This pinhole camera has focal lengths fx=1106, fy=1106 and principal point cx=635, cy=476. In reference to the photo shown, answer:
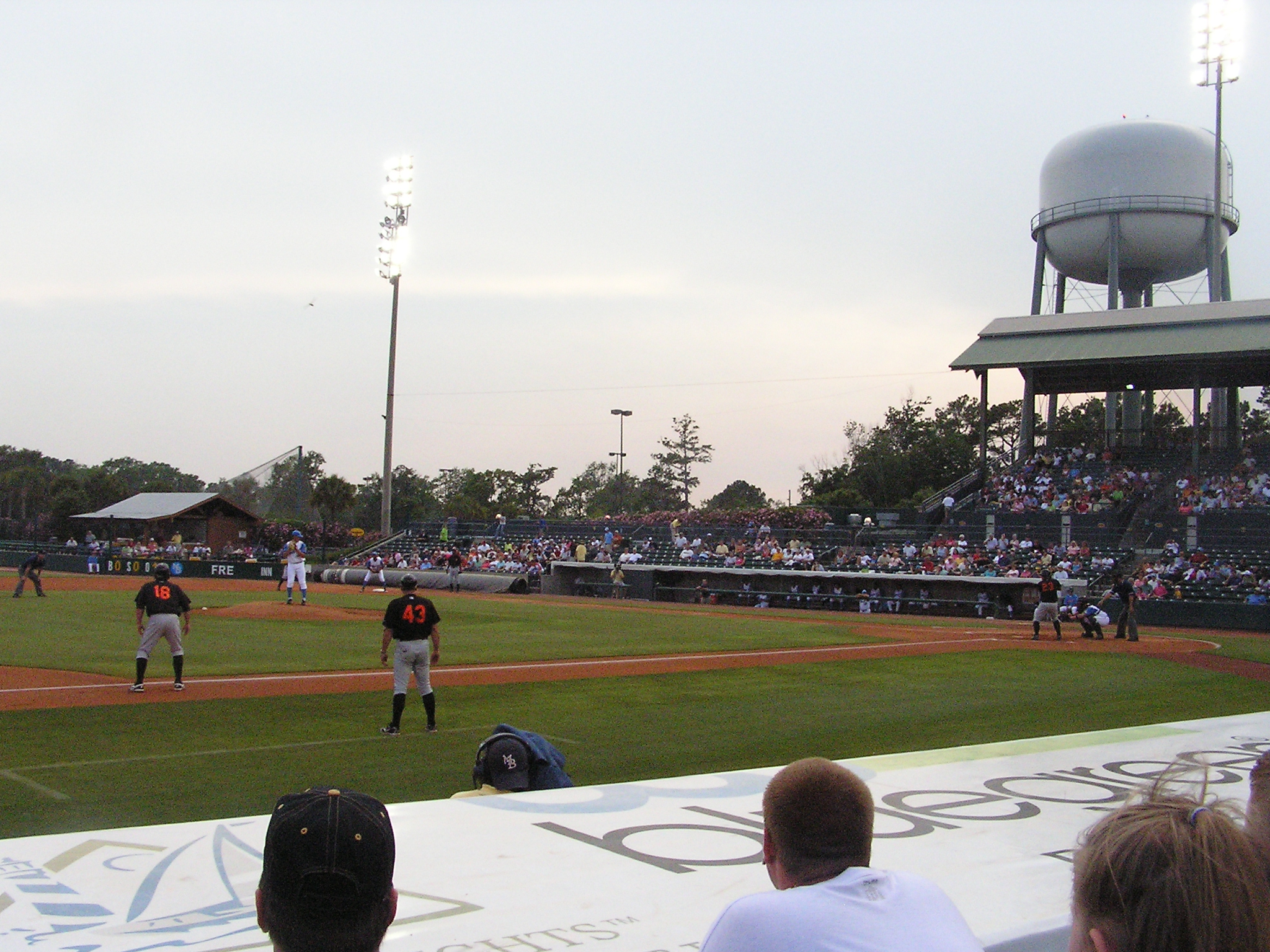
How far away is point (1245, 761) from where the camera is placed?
9453mm

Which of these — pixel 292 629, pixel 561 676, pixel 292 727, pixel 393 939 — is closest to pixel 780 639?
pixel 561 676

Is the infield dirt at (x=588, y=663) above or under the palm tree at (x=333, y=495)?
under

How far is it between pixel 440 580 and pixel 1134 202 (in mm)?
32967

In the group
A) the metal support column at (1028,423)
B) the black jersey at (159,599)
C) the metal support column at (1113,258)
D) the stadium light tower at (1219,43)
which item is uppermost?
the stadium light tower at (1219,43)

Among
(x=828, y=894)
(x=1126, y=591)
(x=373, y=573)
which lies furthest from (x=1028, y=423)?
(x=828, y=894)

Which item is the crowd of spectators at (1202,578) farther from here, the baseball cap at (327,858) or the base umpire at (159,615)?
the baseball cap at (327,858)

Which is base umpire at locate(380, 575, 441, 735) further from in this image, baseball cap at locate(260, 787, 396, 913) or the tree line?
the tree line

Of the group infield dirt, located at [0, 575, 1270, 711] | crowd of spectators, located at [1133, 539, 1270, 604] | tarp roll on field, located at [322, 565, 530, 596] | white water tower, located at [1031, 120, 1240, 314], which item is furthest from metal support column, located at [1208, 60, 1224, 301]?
tarp roll on field, located at [322, 565, 530, 596]

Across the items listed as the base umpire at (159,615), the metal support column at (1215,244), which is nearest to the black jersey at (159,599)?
the base umpire at (159,615)

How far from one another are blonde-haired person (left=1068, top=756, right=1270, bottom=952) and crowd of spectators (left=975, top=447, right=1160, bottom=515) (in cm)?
4029

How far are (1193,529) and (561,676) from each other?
26.9m

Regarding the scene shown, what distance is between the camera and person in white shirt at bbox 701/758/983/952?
2.58m

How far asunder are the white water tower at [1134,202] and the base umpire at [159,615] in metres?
42.6

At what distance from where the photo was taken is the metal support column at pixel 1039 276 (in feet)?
167
